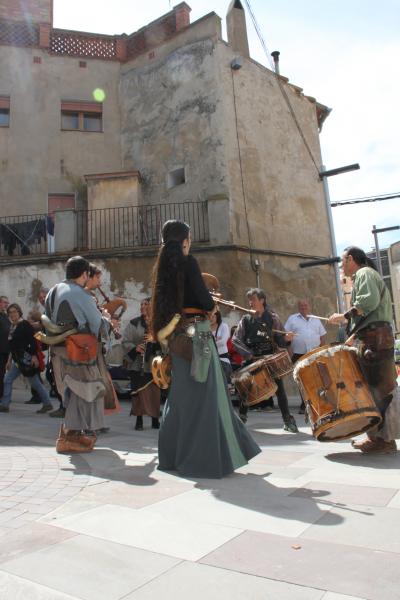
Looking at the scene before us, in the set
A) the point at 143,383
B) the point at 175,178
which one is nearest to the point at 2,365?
the point at 143,383

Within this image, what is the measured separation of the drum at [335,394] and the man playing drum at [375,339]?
145 mm

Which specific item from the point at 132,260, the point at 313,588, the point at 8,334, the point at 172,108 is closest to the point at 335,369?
the point at 313,588

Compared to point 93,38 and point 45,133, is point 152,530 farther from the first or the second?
point 93,38

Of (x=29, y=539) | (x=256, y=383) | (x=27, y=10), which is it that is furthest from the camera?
(x=27, y=10)

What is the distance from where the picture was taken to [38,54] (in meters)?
18.0

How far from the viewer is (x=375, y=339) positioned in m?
4.38

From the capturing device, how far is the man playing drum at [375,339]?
14.3 ft

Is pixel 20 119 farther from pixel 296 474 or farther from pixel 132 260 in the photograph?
pixel 296 474

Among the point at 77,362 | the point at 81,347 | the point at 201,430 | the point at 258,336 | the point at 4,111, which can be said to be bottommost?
the point at 201,430

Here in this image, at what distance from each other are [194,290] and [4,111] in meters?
17.0

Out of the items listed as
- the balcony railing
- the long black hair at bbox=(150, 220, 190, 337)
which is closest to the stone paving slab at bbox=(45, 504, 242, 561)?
the long black hair at bbox=(150, 220, 190, 337)

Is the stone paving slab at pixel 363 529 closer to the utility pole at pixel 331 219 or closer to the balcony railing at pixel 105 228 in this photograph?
the balcony railing at pixel 105 228

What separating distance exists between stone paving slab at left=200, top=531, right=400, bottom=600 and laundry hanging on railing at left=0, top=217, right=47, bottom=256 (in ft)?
46.6

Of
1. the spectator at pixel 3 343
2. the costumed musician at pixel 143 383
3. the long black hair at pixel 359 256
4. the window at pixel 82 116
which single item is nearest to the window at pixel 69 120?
the window at pixel 82 116
